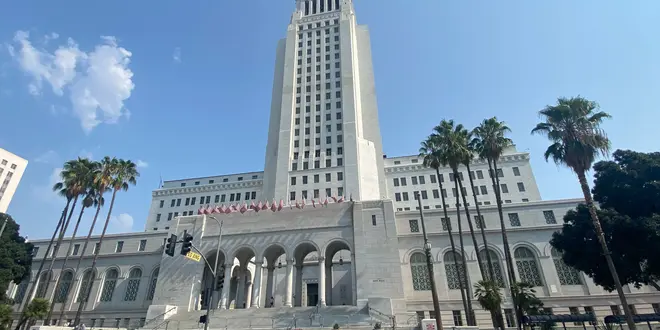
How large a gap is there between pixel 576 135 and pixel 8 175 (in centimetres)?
13502

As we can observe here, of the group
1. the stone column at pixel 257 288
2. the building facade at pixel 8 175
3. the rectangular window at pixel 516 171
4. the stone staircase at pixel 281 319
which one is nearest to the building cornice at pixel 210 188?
the stone column at pixel 257 288

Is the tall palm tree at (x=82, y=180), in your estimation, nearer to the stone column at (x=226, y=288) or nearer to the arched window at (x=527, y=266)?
the stone column at (x=226, y=288)

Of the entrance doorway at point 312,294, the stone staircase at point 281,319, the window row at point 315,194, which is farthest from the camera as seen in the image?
the window row at point 315,194

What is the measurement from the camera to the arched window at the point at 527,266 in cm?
3597

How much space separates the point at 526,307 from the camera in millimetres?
25312

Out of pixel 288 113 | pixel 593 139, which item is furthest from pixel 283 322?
pixel 288 113

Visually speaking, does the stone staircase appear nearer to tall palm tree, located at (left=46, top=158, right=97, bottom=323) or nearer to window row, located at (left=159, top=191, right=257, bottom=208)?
tall palm tree, located at (left=46, top=158, right=97, bottom=323)

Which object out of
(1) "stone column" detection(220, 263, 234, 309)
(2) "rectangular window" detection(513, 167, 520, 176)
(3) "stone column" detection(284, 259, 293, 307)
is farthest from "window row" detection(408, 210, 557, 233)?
(2) "rectangular window" detection(513, 167, 520, 176)

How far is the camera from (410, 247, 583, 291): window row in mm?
35594

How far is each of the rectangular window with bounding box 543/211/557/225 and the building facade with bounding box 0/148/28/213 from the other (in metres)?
130

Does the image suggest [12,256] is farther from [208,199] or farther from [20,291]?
[208,199]

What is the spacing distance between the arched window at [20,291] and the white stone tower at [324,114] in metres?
34.8

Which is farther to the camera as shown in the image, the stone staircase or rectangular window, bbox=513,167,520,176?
rectangular window, bbox=513,167,520,176

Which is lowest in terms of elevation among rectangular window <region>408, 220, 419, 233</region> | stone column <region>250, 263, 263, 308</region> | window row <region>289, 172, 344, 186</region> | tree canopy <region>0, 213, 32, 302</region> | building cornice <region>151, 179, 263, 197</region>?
stone column <region>250, 263, 263, 308</region>
